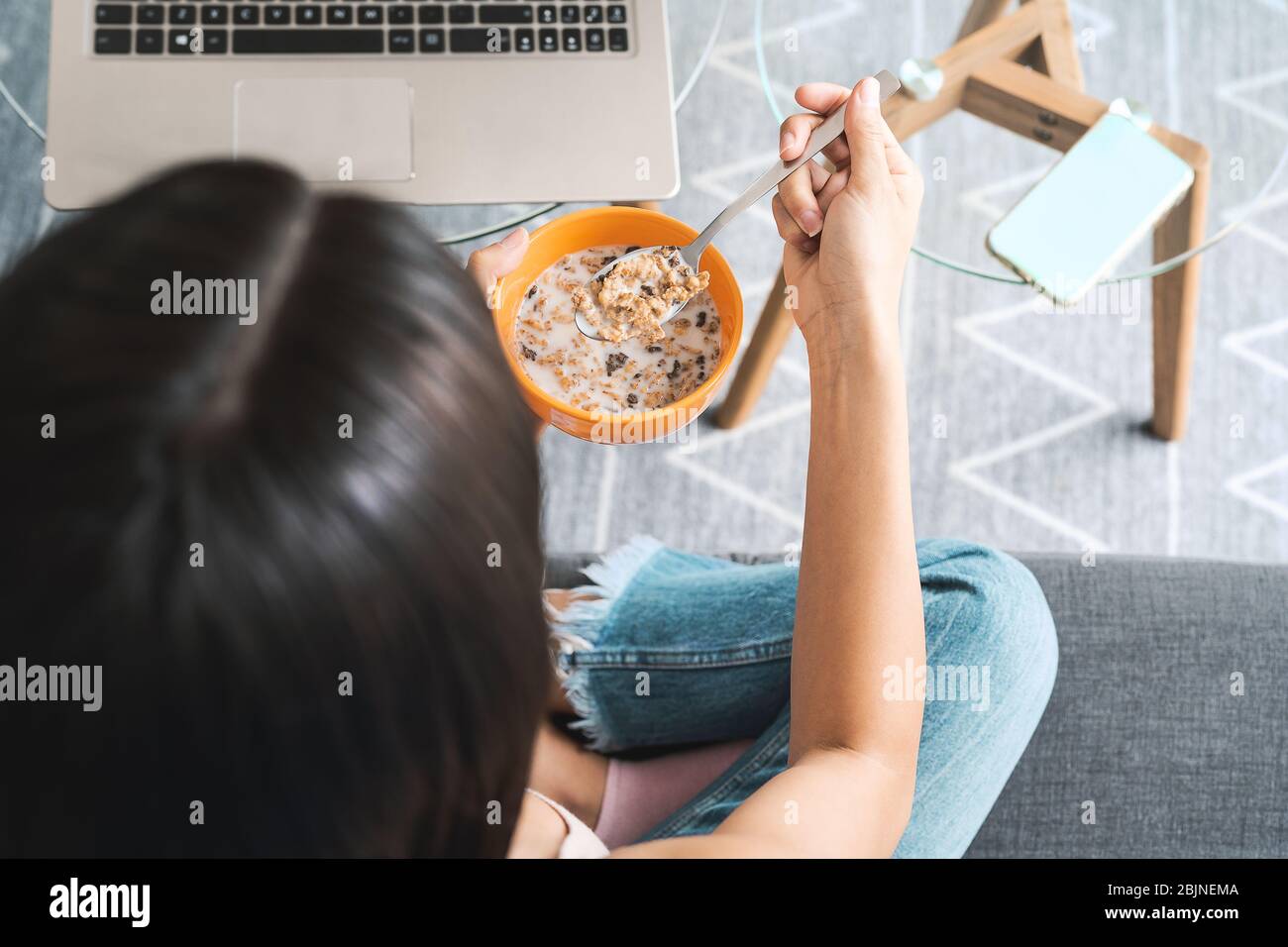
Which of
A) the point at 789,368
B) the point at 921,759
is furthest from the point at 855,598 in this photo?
the point at 789,368

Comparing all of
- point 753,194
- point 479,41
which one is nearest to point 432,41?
point 479,41

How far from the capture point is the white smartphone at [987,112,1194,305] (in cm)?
95

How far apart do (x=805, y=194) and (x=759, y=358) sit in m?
0.46

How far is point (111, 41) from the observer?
2.72ft

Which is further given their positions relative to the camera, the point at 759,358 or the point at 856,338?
the point at 759,358

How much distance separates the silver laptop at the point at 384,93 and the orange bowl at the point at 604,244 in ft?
0.27

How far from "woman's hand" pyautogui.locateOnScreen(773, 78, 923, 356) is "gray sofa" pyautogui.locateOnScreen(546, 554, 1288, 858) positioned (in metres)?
0.34

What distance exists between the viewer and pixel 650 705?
0.84 meters

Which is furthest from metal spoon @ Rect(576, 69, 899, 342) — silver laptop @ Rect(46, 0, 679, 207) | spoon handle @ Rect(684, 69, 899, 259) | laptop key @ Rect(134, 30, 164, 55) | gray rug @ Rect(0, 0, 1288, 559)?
gray rug @ Rect(0, 0, 1288, 559)

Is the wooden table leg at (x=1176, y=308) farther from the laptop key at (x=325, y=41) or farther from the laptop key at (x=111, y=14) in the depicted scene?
the laptop key at (x=111, y=14)

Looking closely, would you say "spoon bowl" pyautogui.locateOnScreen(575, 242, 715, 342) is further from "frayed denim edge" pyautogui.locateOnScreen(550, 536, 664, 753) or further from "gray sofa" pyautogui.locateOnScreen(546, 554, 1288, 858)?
"gray sofa" pyautogui.locateOnScreen(546, 554, 1288, 858)

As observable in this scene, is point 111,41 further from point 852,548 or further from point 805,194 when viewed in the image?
point 852,548
